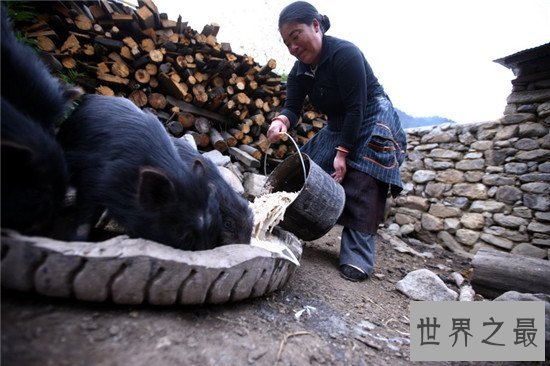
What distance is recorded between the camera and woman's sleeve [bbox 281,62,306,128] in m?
3.12

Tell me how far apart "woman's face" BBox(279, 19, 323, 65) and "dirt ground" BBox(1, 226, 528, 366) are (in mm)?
1808

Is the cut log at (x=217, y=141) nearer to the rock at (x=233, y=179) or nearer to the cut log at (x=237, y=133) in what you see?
the cut log at (x=237, y=133)

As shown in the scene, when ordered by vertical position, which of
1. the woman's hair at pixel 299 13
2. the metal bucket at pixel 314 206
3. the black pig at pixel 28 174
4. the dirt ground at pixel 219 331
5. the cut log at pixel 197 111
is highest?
the woman's hair at pixel 299 13

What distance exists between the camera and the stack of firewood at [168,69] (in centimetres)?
323

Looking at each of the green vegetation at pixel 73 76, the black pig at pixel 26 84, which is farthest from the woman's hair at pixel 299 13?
the green vegetation at pixel 73 76

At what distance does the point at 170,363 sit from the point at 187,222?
Result: 1.94ft

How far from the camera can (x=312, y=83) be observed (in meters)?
3.03

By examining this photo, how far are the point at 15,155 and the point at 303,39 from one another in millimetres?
2146

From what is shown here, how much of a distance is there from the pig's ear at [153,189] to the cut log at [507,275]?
2.74m

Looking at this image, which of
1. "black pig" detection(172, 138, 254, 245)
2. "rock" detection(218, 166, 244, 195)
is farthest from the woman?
"rock" detection(218, 166, 244, 195)

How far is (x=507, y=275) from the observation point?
270cm

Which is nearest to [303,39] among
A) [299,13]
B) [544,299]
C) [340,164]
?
[299,13]

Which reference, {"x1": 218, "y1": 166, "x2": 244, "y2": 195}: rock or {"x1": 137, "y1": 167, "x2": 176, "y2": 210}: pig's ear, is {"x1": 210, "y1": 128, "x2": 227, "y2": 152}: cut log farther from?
{"x1": 137, "y1": 167, "x2": 176, "y2": 210}: pig's ear

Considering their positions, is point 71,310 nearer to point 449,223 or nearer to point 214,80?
point 214,80
